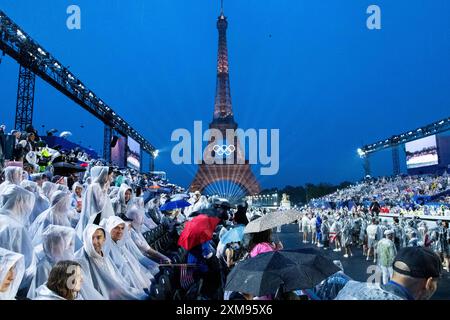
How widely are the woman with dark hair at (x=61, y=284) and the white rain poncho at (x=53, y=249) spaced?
796 mm

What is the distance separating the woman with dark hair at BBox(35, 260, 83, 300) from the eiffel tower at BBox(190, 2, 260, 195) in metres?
56.4

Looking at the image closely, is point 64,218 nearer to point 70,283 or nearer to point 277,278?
point 70,283

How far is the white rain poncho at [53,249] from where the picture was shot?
3.31 m

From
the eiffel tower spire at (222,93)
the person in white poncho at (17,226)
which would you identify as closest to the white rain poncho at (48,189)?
the person in white poncho at (17,226)

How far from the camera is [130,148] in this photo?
42969 mm

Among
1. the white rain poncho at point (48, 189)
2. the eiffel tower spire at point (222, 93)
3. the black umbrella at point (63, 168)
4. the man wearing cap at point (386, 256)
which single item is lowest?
the man wearing cap at point (386, 256)

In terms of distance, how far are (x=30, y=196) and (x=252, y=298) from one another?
3.01 m

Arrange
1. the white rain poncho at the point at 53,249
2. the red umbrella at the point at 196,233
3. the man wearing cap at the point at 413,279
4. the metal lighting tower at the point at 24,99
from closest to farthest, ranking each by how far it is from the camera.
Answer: the man wearing cap at the point at 413,279, the white rain poncho at the point at 53,249, the red umbrella at the point at 196,233, the metal lighting tower at the point at 24,99

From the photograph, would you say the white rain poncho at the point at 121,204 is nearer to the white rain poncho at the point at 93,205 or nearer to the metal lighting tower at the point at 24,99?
the white rain poncho at the point at 93,205

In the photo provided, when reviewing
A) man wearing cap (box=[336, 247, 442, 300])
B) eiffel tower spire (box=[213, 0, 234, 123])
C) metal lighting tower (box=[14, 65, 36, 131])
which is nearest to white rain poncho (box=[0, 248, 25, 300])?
man wearing cap (box=[336, 247, 442, 300])

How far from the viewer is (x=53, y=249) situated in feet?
10.8

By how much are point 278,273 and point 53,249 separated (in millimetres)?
2178

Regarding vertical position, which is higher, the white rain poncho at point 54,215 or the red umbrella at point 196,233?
the white rain poncho at point 54,215

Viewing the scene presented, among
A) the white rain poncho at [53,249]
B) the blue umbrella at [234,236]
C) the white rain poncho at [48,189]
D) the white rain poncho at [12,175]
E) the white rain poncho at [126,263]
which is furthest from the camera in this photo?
the white rain poncho at [48,189]
